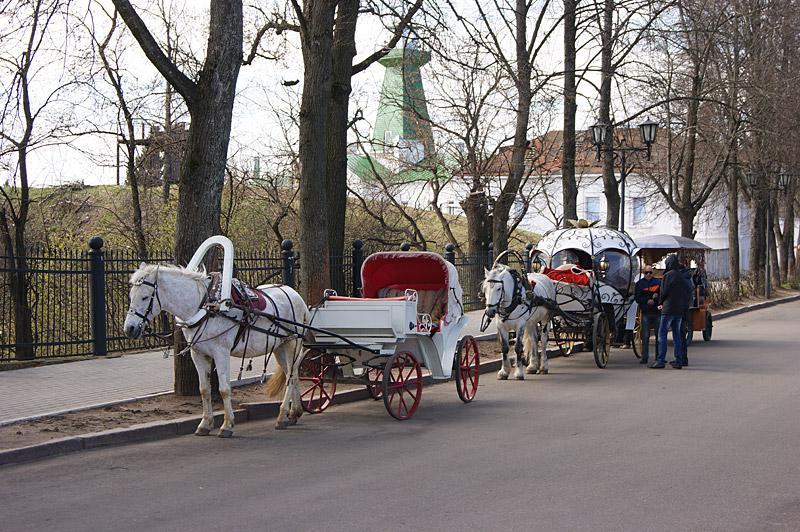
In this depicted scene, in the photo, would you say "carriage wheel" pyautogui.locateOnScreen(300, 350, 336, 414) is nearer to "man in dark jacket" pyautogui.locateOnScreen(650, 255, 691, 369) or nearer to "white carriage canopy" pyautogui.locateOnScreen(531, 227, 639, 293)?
"man in dark jacket" pyautogui.locateOnScreen(650, 255, 691, 369)

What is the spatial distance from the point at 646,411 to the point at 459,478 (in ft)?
15.5

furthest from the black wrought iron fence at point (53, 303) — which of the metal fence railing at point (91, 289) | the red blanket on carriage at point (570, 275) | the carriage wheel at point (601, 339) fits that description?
the carriage wheel at point (601, 339)

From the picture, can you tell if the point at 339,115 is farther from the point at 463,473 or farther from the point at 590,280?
the point at 463,473

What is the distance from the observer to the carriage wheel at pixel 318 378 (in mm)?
12586

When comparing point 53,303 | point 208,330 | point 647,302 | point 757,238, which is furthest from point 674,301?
point 757,238

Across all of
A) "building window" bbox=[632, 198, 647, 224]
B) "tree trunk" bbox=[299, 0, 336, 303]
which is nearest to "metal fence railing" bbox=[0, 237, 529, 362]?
"tree trunk" bbox=[299, 0, 336, 303]

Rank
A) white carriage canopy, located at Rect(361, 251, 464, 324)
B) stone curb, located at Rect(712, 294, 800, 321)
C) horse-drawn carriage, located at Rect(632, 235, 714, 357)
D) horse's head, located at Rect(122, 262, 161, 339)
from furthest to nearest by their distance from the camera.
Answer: stone curb, located at Rect(712, 294, 800, 321) → horse-drawn carriage, located at Rect(632, 235, 714, 357) → white carriage canopy, located at Rect(361, 251, 464, 324) → horse's head, located at Rect(122, 262, 161, 339)

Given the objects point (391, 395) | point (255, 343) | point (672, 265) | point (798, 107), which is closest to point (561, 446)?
point (391, 395)

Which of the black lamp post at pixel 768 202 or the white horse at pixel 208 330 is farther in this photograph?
the black lamp post at pixel 768 202

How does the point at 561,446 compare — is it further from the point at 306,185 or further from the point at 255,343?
the point at 306,185

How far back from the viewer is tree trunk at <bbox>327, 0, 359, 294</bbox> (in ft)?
58.3

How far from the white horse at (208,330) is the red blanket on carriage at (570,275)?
8206mm

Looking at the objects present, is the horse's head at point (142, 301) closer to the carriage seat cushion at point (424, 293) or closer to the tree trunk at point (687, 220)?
the carriage seat cushion at point (424, 293)

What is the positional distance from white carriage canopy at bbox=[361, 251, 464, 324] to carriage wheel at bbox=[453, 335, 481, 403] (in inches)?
17.3
